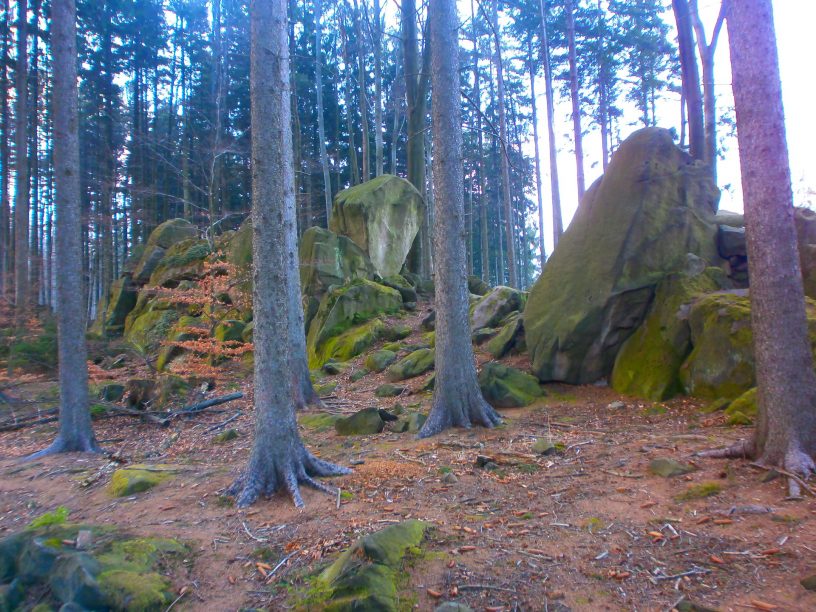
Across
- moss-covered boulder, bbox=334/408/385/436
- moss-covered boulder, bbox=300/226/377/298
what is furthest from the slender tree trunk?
moss-covered boulder, bbox=334/408/385/436

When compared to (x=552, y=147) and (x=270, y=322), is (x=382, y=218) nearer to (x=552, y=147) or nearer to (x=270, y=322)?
(x=552, y=147)

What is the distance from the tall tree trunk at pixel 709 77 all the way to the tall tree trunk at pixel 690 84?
48.2 inches

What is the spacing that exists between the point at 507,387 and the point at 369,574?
20.3 feet

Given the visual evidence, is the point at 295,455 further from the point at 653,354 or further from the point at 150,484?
the point at 653,354

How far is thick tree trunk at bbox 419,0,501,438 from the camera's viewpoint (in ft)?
28.5

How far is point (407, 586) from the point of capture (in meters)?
4.25

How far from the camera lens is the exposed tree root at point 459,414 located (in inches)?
338

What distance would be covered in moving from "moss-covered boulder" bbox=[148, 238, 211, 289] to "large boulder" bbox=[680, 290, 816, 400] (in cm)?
1769

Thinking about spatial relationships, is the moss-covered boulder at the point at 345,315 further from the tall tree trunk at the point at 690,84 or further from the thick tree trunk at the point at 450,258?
the tall tree trunk at the point at 690,84

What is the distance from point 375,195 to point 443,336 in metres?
14.5

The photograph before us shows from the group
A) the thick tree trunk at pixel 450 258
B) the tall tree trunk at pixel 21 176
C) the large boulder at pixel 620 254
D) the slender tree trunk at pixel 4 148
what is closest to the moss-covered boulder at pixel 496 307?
the large boulder at pixel 620 254

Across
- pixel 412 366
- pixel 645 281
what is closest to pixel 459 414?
pixel 645 281

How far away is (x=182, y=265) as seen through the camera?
2317 centimetres

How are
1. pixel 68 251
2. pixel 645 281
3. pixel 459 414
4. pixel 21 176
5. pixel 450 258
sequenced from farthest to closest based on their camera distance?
1. pixel 21 176
2. pixel 645 281
3. pixel 68 251
4. pixel 450 258
5. pixel 459 414
